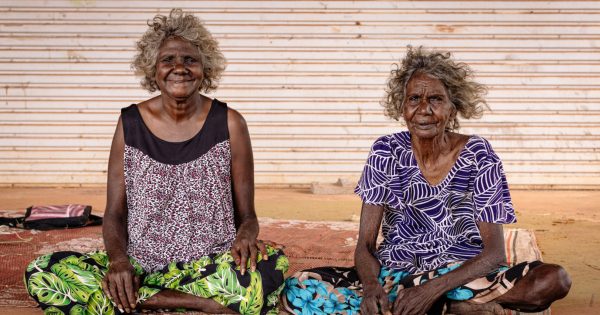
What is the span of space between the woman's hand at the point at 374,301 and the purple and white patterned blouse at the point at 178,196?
66cm

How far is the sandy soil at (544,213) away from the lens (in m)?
4.67

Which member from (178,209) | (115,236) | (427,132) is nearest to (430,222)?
(427,132)

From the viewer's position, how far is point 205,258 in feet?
12.1

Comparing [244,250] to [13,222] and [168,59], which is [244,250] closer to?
[168,59]

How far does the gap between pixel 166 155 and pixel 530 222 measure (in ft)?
14.0

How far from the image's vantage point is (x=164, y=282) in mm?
3678

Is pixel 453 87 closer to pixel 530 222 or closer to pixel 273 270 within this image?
pixel 273 270

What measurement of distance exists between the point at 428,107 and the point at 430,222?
484mm

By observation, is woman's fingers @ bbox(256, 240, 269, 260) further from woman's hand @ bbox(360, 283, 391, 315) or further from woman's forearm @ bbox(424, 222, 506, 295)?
woman's forearm @ bbox(424, 222, 506, 295)

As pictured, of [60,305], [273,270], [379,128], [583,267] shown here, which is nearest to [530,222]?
[583,267]

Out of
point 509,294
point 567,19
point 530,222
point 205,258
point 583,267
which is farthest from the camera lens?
point 567,19

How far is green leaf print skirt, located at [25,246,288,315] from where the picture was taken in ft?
11.5

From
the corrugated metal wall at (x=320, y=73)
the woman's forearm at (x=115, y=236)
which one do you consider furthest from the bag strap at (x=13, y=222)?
the corrugated metal wall at (x=320, y=73)

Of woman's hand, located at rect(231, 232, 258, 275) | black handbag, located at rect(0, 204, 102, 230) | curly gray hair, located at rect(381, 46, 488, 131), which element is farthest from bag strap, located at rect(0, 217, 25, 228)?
curly gray hair, located at rect(381, 46, 488, 131)
